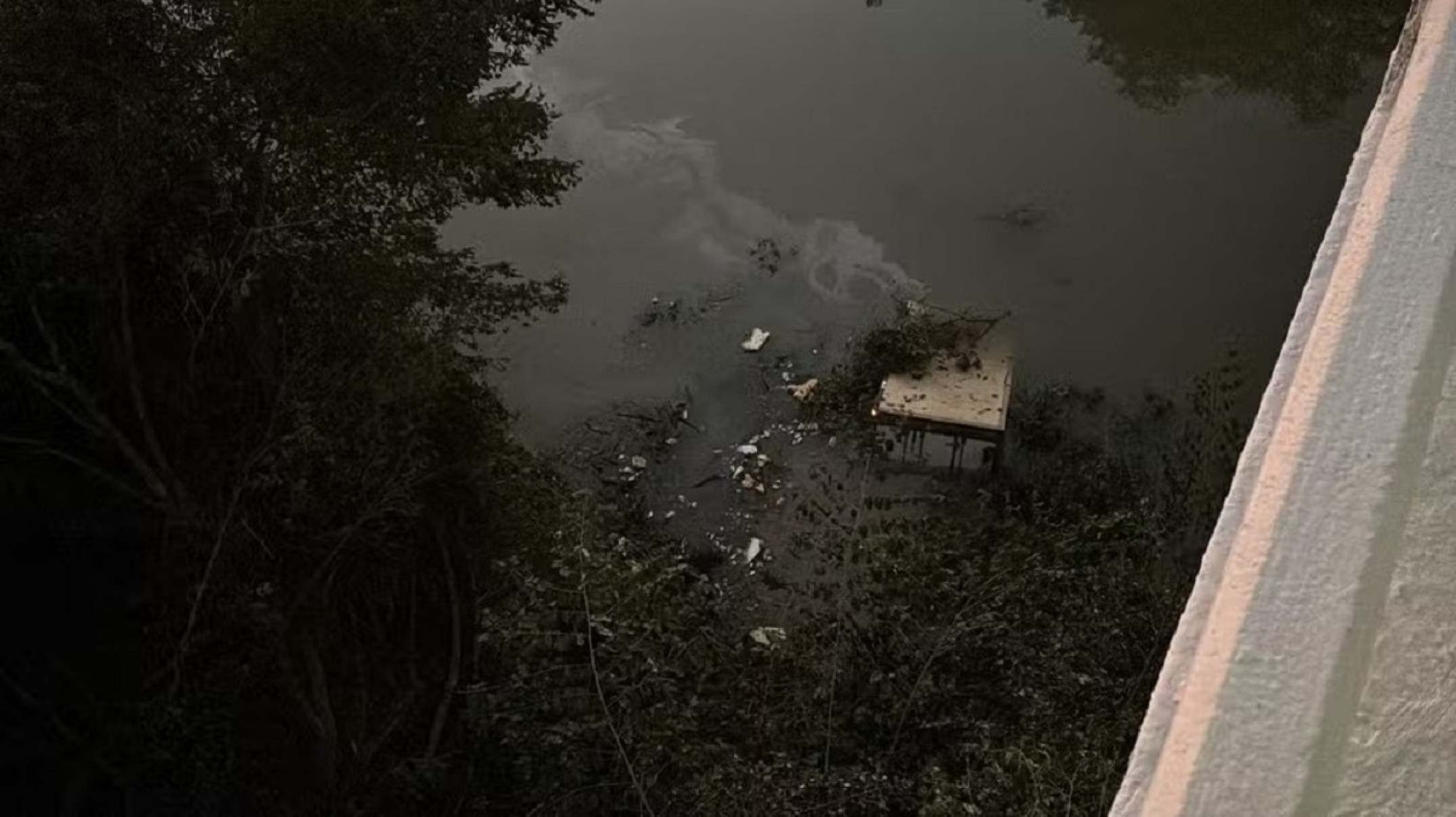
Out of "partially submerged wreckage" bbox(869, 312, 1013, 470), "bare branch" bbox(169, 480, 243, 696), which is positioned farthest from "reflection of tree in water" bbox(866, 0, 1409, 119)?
"bare branch" bbox(169, 480, 243, 696)

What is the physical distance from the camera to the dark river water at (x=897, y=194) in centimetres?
521

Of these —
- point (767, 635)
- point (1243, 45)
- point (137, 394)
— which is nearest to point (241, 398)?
point (137, 394)

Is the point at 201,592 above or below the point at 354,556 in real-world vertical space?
below

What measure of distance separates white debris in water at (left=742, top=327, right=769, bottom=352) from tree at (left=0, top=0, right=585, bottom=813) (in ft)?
3.86

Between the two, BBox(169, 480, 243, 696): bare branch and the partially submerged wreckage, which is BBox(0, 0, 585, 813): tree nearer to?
BBox(169, 480, 243, 696): bare branch

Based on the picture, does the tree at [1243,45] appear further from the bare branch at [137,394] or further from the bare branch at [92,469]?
the bare branch at [92,469]

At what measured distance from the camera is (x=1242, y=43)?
6.56m

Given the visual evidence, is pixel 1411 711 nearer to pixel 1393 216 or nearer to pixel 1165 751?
pixel 1165 751

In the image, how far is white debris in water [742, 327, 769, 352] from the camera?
5184 mm

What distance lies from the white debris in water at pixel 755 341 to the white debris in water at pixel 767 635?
1392 millimetres

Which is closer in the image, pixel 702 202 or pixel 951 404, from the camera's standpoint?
pixel 951 404

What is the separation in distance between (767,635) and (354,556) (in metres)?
1.30

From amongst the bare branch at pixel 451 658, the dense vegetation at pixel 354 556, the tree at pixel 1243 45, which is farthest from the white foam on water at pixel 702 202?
the bare branch at pixel 451 658

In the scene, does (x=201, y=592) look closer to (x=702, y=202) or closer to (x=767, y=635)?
(x=767, y=635)
